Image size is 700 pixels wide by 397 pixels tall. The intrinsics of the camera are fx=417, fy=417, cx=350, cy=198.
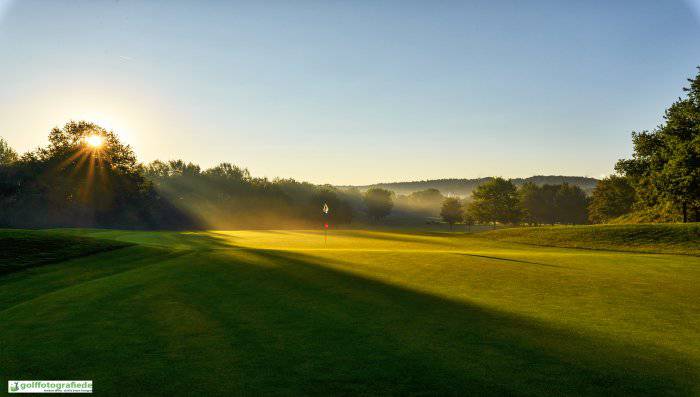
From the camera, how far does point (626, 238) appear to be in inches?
1517

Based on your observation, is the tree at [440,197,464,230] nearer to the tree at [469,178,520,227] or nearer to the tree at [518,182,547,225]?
the tree at [469,178,520,227]

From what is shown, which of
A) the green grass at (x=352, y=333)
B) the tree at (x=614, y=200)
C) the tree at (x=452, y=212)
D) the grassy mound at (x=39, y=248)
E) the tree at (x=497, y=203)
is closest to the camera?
the green grass at (x=352, y=333)

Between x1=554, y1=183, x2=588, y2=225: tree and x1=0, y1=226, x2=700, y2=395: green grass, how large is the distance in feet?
374

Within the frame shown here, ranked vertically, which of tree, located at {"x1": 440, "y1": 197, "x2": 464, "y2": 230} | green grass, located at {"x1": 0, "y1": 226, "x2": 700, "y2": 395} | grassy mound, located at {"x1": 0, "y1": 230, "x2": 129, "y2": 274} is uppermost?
tree, located at {"x1": 440, "y1": 197, "x2": 464, "y2": 230}

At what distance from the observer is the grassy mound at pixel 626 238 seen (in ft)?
114

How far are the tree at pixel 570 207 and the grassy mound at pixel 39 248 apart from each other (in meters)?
121

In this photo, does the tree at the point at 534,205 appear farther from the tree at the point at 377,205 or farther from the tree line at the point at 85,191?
the tree line at the point at 85,191

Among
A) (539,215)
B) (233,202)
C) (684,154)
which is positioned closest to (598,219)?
(539,215)

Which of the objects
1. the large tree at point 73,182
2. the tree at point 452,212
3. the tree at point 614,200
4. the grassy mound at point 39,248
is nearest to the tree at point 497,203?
the tree at point 452,212

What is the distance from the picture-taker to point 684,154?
1889 inches

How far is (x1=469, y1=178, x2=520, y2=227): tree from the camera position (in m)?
91.8

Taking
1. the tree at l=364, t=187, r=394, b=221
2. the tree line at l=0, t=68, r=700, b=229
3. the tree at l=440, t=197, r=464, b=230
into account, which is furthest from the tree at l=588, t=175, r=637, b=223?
the tree at l=364, t=187, r=394, b=221

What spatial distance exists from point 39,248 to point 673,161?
199 feet

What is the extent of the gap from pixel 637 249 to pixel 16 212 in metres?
85.5
